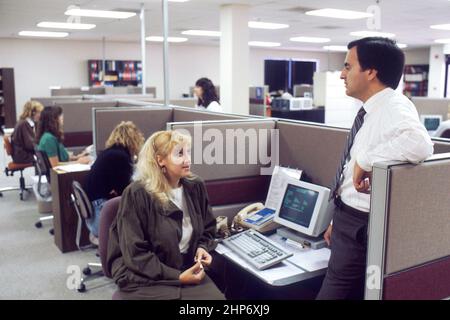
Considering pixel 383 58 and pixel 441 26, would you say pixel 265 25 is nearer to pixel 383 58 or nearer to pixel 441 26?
pixel 441 26

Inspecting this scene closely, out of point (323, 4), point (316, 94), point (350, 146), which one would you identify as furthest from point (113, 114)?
point (316, 94)

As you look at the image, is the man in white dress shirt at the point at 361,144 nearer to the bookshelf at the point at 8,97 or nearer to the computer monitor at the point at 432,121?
the computer monitor at the point at 432,121

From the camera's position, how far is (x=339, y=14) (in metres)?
6.60

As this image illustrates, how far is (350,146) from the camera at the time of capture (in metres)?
1.64

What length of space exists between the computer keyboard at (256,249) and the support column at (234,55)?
413cm

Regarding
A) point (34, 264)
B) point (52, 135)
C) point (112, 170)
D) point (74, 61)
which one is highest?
point (74, 61)

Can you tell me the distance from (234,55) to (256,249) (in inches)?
174

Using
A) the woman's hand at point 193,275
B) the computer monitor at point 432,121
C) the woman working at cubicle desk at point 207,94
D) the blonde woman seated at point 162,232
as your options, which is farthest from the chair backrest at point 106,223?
the computer monitor at point 432,121

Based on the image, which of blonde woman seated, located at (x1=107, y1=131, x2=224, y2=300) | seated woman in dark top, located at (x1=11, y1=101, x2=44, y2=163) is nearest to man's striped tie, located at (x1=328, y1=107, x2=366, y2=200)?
blonde woman seated, located at (x1=107, y1=131, x2=224, y2=300)

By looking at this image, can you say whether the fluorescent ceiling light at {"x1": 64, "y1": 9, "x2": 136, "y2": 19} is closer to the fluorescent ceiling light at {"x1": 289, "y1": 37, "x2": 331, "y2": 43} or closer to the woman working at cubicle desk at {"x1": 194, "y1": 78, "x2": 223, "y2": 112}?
the woman working at cubicle desk at {"x1": 194, "y1": 78, "x2": 223, "y2": 112}

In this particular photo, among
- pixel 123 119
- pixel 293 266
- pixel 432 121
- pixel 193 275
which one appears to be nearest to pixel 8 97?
pixel 123 119

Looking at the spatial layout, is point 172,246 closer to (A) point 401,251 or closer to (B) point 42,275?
(A) point 401,251

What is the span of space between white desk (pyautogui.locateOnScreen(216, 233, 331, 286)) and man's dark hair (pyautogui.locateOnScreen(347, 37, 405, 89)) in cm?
74

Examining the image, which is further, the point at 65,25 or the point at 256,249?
the point at 65,25
